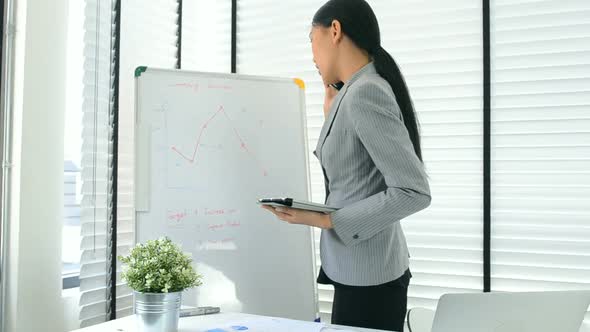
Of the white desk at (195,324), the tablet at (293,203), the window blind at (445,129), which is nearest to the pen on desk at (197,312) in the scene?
the white desk at (195,324)

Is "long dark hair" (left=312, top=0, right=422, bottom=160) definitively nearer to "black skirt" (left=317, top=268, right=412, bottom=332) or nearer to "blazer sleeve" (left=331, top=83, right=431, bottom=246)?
"blazer sleeve" (left=331, top=83, right=431, bottom=246)

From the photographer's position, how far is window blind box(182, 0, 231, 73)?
3152 mm

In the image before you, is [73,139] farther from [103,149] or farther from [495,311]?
[495,311]

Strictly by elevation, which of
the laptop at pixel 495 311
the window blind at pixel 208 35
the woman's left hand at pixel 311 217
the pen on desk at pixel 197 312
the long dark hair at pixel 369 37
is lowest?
the pen on desk at pixel 197 312

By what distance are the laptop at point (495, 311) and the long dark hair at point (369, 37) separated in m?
0.71

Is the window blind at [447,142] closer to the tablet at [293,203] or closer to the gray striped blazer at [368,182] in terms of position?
the gray striped blazer at [368,182]

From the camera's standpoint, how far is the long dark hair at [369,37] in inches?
66.4

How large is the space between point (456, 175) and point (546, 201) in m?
0.42

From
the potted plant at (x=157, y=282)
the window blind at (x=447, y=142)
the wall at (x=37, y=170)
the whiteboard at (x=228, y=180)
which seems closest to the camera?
the potted plant at (x=157, y=282)

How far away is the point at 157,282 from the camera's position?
1297mm

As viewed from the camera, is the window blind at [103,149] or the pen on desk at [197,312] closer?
the pen on desk at [197,312]

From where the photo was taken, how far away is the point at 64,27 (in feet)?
7.64

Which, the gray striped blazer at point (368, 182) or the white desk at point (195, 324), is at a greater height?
the gray striped blazer at point (368, 182)

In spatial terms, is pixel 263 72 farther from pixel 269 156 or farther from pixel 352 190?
pixel 352 190
